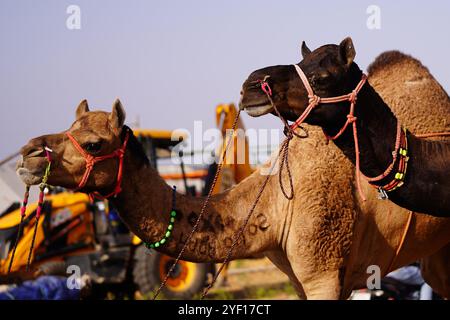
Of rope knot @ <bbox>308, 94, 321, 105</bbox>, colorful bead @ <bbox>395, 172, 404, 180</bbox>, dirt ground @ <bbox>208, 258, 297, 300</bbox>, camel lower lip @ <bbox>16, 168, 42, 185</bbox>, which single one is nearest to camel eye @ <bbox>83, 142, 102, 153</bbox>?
camel lower lip @ <bbox>16, 168, 42, 185</bbox>

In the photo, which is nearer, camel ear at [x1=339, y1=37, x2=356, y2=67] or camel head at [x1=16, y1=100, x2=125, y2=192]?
camel ear at [x1=339, y1=37, x2=356, y2=67]

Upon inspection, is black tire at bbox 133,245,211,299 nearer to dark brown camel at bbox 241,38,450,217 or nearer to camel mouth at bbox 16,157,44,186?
camel mouth at bbox 16,157,44,186

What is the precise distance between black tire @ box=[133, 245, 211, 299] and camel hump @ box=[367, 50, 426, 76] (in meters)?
4.65

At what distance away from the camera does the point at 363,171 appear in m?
4.28

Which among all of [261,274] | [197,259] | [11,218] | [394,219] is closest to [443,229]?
[394,219]

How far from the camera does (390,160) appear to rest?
13.9 feet

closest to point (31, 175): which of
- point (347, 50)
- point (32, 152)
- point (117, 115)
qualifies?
point (32, 152)

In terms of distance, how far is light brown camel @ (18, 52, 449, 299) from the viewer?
511 cm

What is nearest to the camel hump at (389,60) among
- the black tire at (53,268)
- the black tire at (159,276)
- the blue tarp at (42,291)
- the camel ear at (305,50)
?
the camel ear at (305,50)

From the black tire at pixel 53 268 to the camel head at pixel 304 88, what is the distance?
5.88 metres

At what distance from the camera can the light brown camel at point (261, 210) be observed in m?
5.11

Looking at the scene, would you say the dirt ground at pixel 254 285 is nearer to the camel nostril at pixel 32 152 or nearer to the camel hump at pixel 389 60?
the camel hump at pixel 389 60

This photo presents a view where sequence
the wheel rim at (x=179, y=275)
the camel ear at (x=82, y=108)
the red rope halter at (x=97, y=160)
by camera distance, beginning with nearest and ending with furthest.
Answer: the red rope halter at (x=97, y=160) < the camel ear at (x=82, y=108) < the wheel rim at (x=179, y=275)
